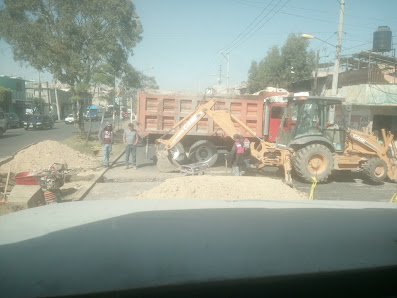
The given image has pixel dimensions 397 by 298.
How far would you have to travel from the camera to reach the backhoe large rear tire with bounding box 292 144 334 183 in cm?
954

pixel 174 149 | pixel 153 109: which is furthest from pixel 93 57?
pixel 174 149

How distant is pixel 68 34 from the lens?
16.4m

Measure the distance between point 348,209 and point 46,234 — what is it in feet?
8.25

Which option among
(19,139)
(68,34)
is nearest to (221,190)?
(68,34)

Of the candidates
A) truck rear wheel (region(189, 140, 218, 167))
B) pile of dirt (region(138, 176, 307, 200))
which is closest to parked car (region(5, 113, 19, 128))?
truck rear wheel (region(189, 140, 218, 167))

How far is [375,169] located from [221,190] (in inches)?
244

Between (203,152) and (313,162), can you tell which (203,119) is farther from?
(313,162)

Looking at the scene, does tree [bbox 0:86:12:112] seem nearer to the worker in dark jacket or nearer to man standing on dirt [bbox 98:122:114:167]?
man standing on dirt [bbox 98:122:114:167]

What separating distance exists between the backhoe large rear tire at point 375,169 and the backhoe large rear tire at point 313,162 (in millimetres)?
1152

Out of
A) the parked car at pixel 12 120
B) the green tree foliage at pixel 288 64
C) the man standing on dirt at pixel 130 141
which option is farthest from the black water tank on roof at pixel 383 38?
the parked car at pixel 12 120

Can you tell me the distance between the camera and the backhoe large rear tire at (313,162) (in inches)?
376

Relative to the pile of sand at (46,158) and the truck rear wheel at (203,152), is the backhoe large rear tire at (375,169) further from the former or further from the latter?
the pile of sand at (46,158)

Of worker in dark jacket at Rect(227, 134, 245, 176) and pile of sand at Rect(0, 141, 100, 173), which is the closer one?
worker in dark jacket at Rect(227, 134, 245, 176)

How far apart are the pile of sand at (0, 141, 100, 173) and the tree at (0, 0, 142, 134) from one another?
247 inches
